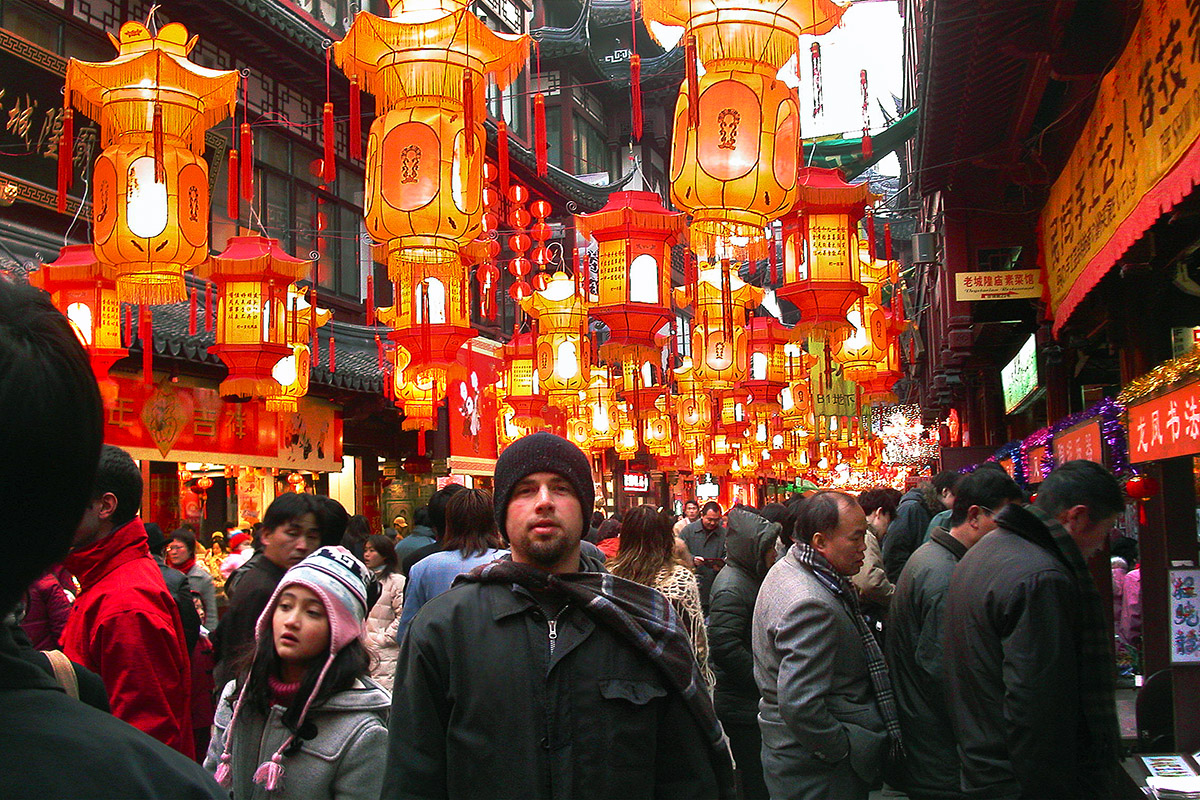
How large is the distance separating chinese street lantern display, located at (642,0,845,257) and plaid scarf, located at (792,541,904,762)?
2.36 metres

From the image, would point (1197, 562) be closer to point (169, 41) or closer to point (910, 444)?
point (169, 41)

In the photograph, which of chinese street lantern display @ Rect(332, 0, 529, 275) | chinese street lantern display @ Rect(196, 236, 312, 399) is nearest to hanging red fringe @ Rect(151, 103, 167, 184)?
chinese street lantern display @ Rect(332, 0, 529, 275)

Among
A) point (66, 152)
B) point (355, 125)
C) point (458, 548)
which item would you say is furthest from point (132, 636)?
point (66, 152)

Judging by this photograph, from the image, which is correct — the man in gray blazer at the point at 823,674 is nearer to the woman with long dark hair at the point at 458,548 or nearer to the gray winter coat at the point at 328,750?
the gray winter coat at the point at 328,750

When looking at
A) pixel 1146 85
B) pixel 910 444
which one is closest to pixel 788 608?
pixel 1146 85

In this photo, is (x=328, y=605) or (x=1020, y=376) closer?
(x=328, y=605)

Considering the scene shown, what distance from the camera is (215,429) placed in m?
13.3

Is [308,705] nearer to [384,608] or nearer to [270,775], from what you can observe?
[270,775]

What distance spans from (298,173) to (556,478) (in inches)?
600

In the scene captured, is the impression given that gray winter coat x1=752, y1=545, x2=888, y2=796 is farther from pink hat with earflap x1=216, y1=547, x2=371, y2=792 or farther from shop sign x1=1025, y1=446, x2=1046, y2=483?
shop sign x1=1025, y1=446, x2=1046, y2=483

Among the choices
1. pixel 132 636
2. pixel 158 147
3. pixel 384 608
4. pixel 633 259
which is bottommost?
pixel 384 608

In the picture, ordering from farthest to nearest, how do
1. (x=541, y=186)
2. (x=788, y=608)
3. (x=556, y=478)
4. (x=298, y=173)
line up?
(x=541, y=186), (x=298, y=173), (x=788, y=608), (x=556, y=478)

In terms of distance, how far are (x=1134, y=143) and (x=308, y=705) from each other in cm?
534

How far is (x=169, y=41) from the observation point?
7047 millimetres
